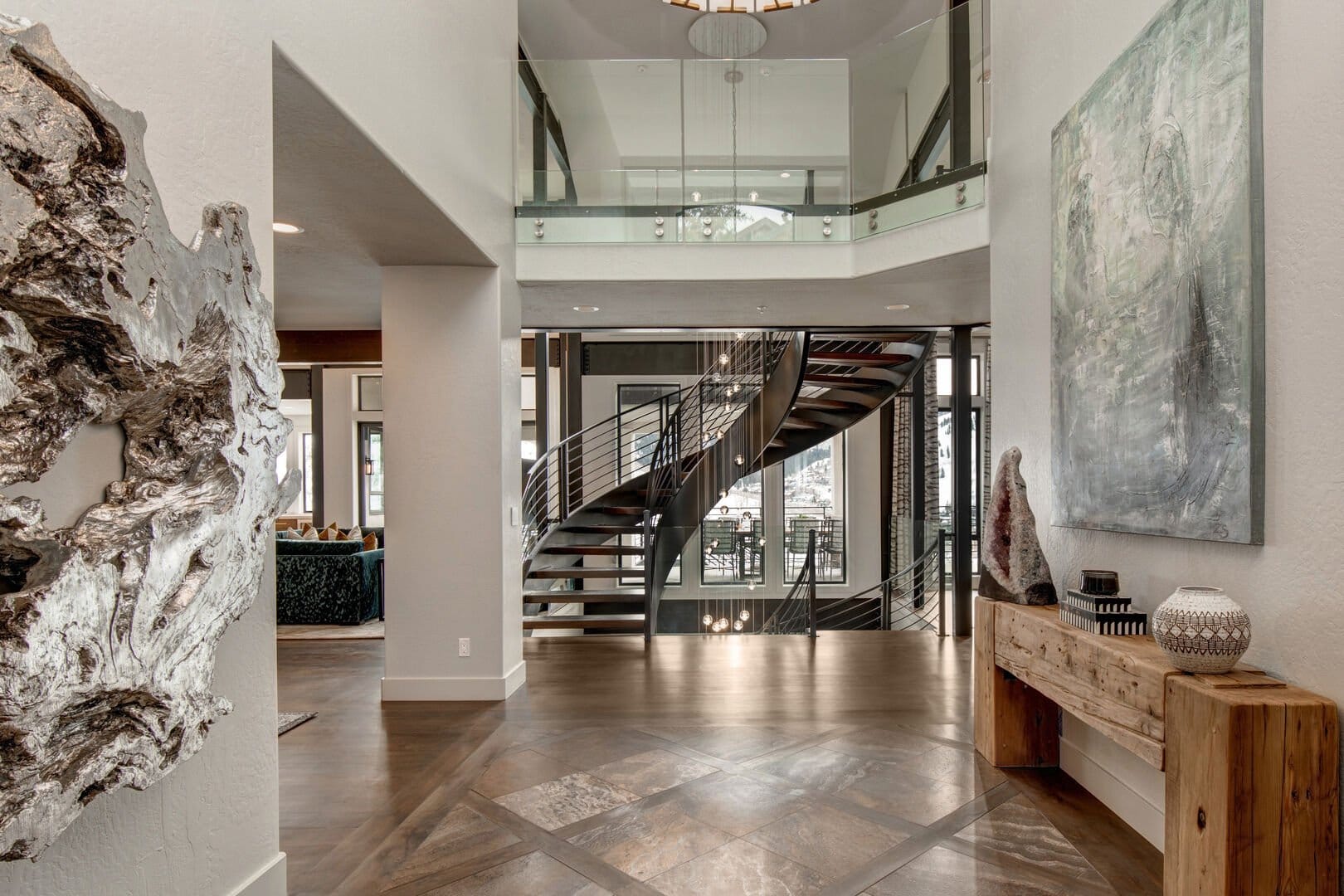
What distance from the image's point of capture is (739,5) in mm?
6133

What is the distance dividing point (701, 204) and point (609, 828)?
3.89m

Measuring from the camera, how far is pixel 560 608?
8.91 metres

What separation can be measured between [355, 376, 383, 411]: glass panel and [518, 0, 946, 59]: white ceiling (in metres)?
6.29

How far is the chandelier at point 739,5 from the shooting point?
5.84 m

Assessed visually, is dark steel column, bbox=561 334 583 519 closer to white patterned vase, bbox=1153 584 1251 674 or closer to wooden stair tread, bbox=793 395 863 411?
wooden stair tread, bbox=793 395 863 411

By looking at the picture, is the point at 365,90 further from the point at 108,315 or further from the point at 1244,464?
the point at 1244,464

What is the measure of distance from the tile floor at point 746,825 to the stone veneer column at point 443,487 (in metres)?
0.93

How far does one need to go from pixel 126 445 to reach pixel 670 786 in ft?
8.14

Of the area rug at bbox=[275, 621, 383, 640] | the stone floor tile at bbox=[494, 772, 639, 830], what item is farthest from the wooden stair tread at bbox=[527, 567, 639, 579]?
the stone floor tile at bbox=[494, 772, 639, 830]

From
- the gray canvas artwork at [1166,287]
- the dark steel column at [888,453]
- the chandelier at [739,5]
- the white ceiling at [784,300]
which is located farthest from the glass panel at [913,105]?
the dark steel column at [888,453]

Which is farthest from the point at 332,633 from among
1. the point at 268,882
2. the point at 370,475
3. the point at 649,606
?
the point at 370,475

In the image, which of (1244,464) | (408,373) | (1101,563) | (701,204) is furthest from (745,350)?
(1244,464)

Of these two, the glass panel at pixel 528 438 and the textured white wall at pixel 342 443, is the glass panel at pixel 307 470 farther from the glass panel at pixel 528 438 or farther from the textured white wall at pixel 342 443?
the glass panel at pixel 528 438

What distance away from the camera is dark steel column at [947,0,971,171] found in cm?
472
